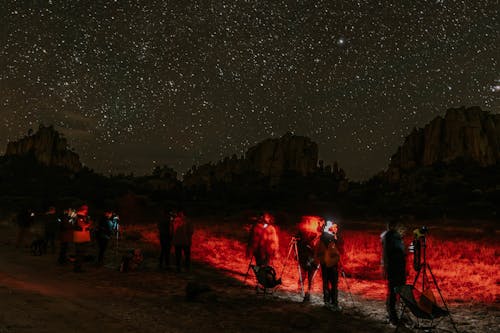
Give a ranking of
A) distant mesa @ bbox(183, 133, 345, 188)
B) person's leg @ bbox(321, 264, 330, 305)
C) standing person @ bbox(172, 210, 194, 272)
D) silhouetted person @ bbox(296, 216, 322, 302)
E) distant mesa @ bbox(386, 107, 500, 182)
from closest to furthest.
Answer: person's leg @ bbox(321, 264, 330, 305) < silhouetted person @ bbox(296, 216, 322, 302) < standing person @ bbox(172, 210, 194, 272) < distant mesa @ bbox(386, 107, 500, 182) < distant mesa @ bbox(183, 133, 345, 188)

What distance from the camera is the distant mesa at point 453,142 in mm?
106125

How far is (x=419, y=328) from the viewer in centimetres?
789

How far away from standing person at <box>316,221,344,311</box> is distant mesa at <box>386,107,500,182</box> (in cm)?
10020

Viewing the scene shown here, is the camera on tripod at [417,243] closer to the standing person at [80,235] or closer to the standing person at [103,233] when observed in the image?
the standing person at [80,235]

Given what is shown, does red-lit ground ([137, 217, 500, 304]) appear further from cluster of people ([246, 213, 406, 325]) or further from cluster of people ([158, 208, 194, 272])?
cluster of people ([158, 208, 194, 272])

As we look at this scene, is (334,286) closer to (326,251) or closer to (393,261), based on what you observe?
(326,251)

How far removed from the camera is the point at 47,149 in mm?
141500

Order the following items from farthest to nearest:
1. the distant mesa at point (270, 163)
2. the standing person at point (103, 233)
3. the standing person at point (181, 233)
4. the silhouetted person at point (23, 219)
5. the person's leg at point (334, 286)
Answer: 1. the distant mesa at point (270, 163)
2. the silhouetted person at point (23, 219)
3. the standing person at point (103, 233)
4. the standing person at point (181, 233)
5. the person's leg at point (334, 286)

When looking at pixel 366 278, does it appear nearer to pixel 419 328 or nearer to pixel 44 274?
pixel 419 328

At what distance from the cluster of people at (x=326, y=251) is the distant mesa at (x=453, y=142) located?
98165 mm

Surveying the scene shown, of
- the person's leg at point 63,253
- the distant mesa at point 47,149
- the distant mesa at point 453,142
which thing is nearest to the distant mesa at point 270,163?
the distant mesa at point 453,142

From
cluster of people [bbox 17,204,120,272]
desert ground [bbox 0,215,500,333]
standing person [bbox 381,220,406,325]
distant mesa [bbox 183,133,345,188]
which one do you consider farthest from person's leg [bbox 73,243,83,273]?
distant mesa [bbox 183,133,345,188]

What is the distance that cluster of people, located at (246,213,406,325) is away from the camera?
8750 millimetres

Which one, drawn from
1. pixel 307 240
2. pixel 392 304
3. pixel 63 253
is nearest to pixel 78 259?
pixel 63 253
